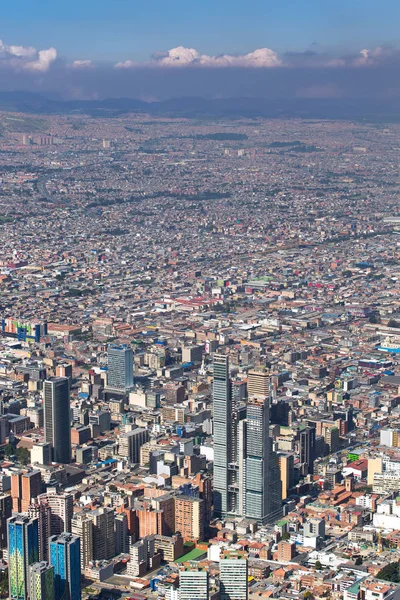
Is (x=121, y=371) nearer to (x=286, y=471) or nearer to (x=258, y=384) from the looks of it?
(x=258, y=384)

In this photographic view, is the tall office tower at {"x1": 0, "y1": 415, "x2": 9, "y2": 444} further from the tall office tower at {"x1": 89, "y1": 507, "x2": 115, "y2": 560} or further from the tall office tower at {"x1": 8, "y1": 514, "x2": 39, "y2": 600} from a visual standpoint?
the tall office tower at {"x1": 8, "y1": 514, "x2": 39, "y2": 600}

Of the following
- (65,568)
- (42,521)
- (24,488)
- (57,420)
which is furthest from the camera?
(57,420)

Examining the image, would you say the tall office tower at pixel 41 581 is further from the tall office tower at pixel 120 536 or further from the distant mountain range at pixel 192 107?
the distant mountain range at pixel 192 107

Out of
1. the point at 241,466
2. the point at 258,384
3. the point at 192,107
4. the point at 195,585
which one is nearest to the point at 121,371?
the point at 258,384

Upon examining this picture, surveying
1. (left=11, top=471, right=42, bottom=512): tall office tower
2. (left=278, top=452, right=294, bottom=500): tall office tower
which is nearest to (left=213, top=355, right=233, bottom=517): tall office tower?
(left=278, top=452, right=294, bottom=500): tall office tower

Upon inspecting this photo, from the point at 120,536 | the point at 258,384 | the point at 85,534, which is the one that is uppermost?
the point at 258,384

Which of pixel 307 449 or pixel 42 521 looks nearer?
pixel 42 521

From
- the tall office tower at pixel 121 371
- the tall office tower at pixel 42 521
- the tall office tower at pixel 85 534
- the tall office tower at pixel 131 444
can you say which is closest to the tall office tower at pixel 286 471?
the tall office tower at pixel 131 444
